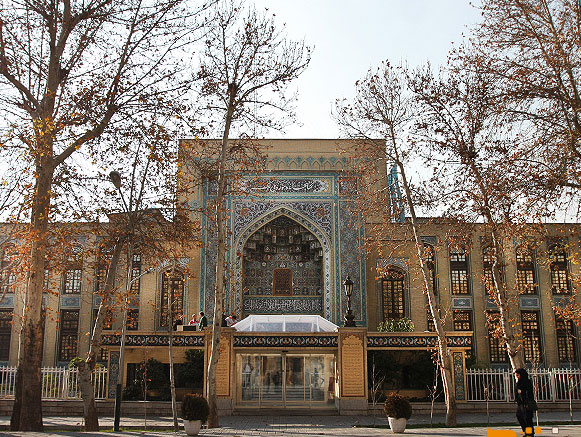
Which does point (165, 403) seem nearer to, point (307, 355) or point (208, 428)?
point (307, 355)

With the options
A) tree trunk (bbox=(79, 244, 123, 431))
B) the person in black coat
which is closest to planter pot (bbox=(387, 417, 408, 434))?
the person in black coat

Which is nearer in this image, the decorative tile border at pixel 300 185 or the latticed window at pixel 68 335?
the decorative tile border at pixel 300 185

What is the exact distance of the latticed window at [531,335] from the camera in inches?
884

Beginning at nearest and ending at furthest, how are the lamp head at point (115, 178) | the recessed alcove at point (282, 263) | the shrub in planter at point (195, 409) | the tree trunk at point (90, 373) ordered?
the shrub in planter at point (195, 409) → the tree trunk at point (90, 373) → the lamp head at point (115, 178) → the recessed alcove at point (282, 263)

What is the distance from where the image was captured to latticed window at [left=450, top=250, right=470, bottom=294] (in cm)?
2339

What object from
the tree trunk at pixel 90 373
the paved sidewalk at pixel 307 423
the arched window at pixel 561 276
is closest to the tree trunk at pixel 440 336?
the paved sidewalk at pixel 307 423

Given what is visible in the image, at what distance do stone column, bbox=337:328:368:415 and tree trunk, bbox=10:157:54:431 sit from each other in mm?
8286

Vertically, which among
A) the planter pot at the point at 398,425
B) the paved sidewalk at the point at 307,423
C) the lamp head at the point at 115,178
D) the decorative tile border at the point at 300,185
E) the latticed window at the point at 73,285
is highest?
the decorative tile border at the point at 300,185

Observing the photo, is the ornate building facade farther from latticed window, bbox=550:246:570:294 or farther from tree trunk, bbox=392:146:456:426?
tree trunk, bbox=392:146:456:426

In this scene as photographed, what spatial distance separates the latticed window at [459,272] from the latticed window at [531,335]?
7.32ft

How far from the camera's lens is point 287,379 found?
56.9 ft

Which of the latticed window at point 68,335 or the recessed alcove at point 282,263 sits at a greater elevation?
the recessed alcove at point 282,263

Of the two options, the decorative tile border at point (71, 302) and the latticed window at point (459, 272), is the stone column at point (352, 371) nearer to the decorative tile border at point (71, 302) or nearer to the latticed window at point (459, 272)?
the latticed window at point (459, 272)

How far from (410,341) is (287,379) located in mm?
3490
